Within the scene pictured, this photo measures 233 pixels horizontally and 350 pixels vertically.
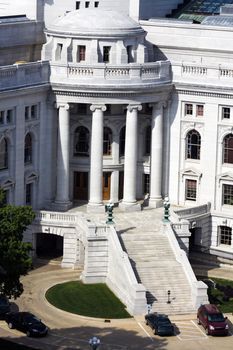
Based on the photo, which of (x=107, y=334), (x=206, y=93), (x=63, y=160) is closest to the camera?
(x=107, y=334)

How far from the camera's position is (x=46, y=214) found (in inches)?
5349

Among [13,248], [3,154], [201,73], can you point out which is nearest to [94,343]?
[13,248]

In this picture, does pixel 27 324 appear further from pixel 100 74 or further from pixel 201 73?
pixel 201 73

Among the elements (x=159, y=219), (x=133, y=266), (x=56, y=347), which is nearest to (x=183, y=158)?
(x=159, y=219)

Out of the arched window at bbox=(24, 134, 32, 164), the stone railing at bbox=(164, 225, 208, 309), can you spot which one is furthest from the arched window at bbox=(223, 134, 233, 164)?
the arched window at bbox=(24, 134, 32, 164)

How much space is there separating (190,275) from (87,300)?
30.8ft

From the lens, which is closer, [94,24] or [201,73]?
[94,24]

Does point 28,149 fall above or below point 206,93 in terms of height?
below

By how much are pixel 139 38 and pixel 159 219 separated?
57.2 ft

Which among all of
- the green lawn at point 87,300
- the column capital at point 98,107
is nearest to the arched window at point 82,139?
the column capital at point 98,107

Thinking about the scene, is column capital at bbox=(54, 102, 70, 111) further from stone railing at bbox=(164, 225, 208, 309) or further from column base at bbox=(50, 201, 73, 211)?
stone railing at bbox=(164, 225, 208, 309)

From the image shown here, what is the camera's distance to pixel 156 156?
14125cm

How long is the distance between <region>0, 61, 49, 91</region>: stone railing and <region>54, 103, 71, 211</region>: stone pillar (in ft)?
11.5

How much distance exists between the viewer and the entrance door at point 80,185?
143m
